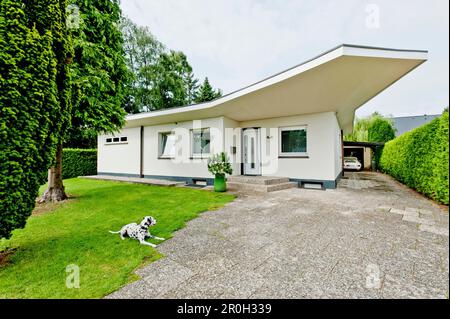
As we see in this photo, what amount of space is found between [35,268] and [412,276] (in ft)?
12.0

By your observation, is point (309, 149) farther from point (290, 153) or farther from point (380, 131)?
point (380, 131)

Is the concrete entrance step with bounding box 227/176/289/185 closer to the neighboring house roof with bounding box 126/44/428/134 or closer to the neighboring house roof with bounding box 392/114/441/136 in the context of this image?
the neighboring house roof with bounding box 126/44/428/134

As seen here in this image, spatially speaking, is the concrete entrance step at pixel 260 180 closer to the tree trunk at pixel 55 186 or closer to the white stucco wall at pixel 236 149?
the white stucco wall at pixel 236 149

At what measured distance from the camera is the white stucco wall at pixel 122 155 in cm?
995

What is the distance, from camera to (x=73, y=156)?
11.4 meters

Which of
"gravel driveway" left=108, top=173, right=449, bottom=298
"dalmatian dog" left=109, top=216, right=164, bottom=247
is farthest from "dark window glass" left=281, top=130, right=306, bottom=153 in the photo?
"dalmatian dog" left=109, top=216, right=164, bottom=247

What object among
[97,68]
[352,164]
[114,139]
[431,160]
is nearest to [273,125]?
[431,160]

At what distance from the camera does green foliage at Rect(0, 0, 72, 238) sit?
203 centimetres

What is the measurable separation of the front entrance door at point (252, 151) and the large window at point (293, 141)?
36.2 inches

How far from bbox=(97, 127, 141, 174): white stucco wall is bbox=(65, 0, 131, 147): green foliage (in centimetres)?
389

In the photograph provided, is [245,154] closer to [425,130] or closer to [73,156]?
[425,130]

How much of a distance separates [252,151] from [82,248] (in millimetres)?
A: 6541

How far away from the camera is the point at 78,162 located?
11.5 m
